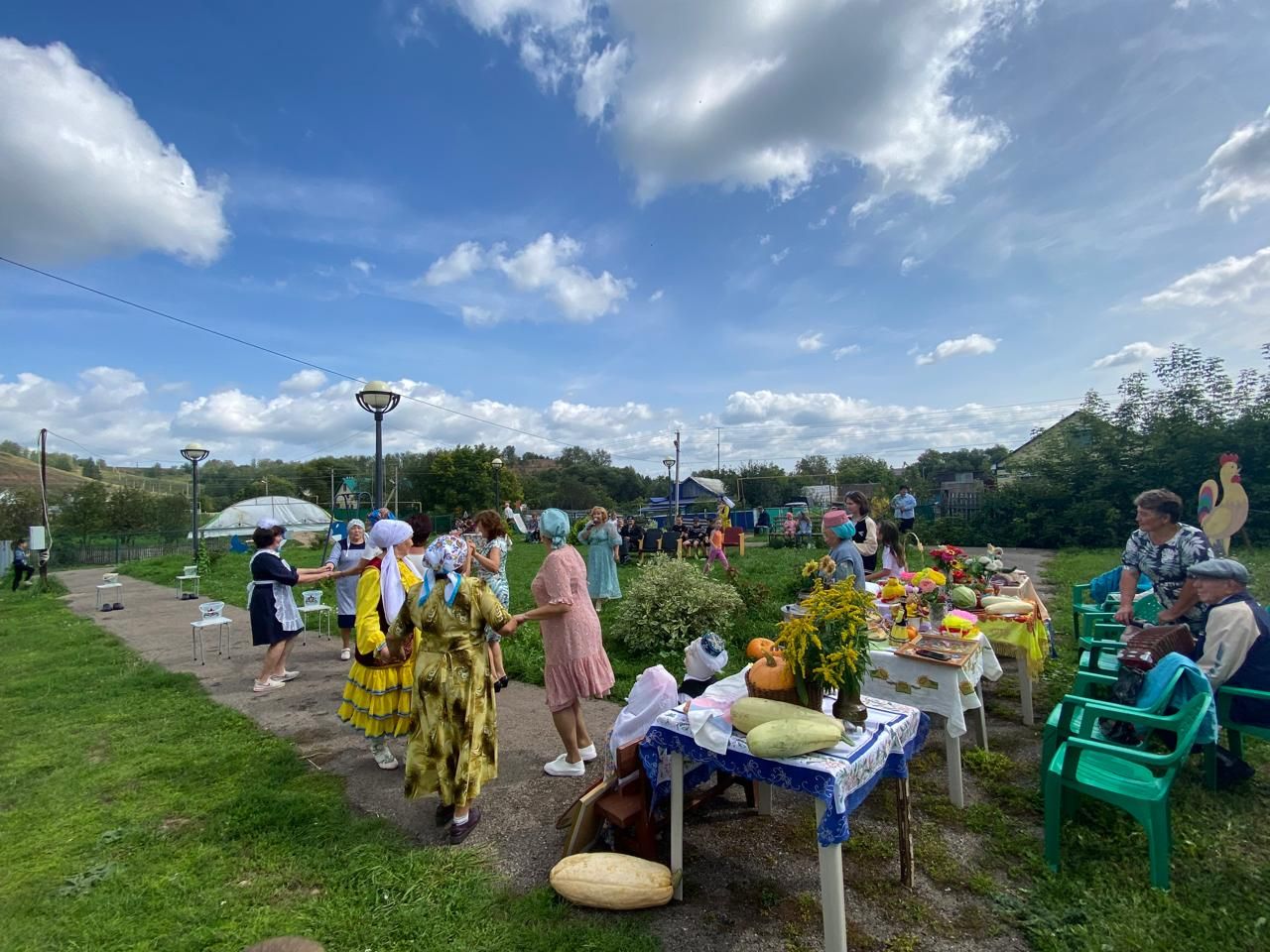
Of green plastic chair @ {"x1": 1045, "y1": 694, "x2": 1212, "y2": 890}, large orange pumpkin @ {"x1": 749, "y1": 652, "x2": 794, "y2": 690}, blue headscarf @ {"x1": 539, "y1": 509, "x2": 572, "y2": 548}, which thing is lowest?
green plastic chair @ {"x1": 1045, "y1": 694, "x2": 1212, "y2": 890}

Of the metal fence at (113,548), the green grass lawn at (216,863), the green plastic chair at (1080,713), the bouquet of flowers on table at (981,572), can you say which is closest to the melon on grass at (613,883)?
the green grass lawn at (216,863)

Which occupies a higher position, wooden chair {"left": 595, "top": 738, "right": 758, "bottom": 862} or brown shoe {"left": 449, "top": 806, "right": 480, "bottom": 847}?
wooden chair {"left": 595, "top": 738, "right": 758, "bottom": 862}

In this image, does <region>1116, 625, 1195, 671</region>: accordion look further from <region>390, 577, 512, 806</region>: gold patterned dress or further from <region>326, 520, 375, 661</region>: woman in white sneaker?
<region>326, 520, 375, 661</region>: woman in white sneaker

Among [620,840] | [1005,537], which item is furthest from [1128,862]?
[1005,537]

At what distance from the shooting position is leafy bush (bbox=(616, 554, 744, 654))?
679 centimetres

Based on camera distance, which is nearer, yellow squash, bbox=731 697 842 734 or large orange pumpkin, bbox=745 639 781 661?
yellow squash, bbox=731 697 842 734

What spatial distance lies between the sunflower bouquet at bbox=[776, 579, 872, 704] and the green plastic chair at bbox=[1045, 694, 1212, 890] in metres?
1.37

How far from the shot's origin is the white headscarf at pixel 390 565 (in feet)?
12.5

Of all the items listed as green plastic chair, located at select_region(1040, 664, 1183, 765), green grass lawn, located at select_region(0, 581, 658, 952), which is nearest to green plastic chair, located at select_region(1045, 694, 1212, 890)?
green plastic chair, located at select_region(1040, 664, 1183, 765)

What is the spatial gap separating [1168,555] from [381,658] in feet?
17.9

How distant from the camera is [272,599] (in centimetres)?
578

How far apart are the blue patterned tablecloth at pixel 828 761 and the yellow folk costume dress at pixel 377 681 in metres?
1.99

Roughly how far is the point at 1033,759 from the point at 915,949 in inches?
87.5

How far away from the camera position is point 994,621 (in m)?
4.62
